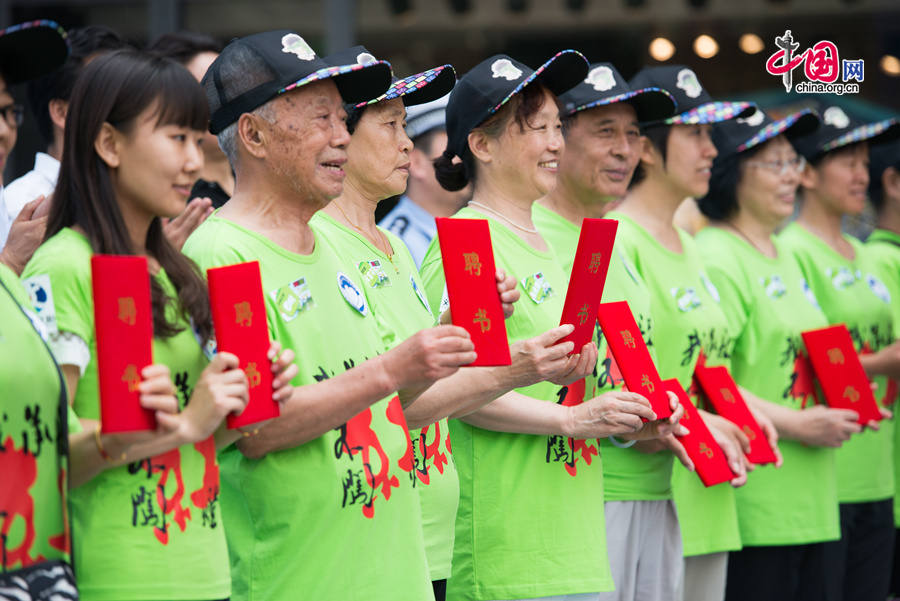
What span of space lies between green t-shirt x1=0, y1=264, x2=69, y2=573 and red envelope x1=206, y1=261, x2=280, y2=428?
1.00 ft

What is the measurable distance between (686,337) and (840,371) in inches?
36.7

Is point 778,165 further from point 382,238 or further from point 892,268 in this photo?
Result: point 382,238

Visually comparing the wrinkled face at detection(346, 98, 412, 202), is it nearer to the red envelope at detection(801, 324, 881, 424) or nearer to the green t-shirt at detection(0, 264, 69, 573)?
the green t-shirt at detection(0, 264, 69, 573)

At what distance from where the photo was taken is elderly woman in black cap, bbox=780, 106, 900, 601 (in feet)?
17.6

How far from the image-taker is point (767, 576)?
4715 mm

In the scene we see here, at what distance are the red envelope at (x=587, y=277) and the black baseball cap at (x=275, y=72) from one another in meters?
0.65

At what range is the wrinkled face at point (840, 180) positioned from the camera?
5.66 metres

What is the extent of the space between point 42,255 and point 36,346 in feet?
0.80

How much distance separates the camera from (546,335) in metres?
3.12

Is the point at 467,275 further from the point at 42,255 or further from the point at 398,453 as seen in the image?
the point at 42,255

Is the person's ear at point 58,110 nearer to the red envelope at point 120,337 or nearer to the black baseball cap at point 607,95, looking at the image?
the black baseball cap at point 607,95

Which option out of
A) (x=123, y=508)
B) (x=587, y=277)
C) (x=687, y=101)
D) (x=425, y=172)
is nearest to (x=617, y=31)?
(x=425, y=172)

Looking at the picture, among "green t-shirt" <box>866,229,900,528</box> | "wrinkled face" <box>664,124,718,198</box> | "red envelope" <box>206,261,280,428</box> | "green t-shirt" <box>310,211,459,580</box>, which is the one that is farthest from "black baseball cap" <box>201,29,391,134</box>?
"green t-shirt" <box>866,229,900,528</box>

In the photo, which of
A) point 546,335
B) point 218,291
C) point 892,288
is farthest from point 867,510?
point 218,291
